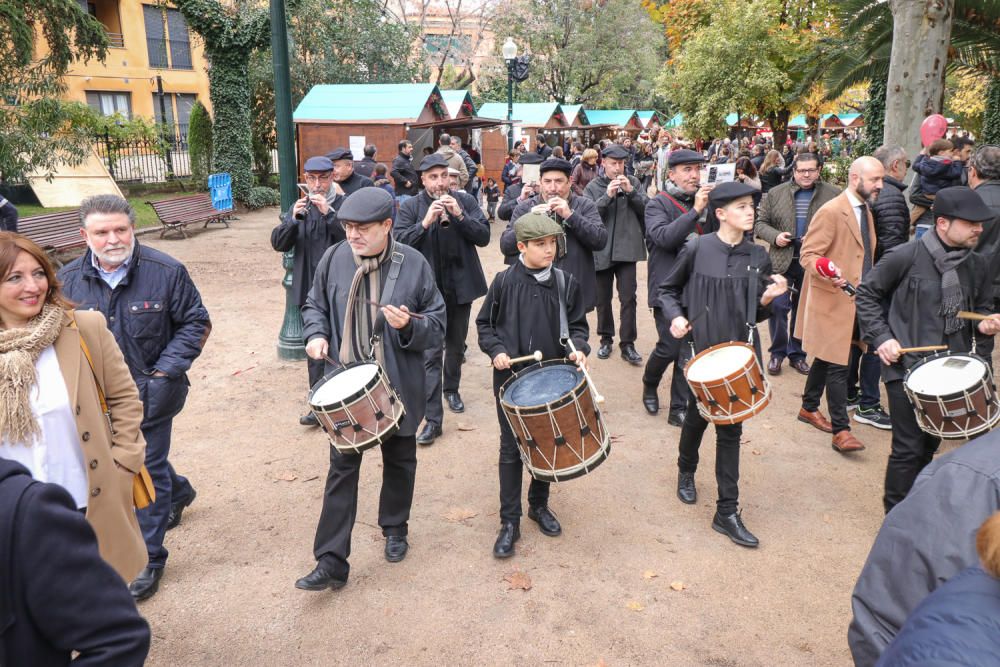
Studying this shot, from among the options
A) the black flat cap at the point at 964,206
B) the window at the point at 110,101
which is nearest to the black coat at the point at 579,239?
the black flat cap at the point at 964,206

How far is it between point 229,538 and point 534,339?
2.20 metres

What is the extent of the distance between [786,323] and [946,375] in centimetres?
377

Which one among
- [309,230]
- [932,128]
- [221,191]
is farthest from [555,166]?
[221,191]

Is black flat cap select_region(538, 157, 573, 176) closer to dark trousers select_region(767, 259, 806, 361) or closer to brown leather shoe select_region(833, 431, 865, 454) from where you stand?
dark trousers select_region(767, 259, 806, 361)

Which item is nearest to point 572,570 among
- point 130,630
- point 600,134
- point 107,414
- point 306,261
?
point 107,414

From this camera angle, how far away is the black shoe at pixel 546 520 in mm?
4742

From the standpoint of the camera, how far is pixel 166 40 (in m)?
37.3

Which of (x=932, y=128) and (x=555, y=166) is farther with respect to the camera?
(x=932, y=128)

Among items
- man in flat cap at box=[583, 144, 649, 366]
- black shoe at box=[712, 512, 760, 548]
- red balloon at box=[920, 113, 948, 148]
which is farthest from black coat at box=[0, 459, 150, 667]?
red balloon at box=[920, 113, 948, 148]

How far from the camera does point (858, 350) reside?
675 centimetres

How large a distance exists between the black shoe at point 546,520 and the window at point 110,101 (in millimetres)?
37454

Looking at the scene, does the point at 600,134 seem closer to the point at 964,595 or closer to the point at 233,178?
the point at 233,178

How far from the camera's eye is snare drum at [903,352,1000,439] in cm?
396

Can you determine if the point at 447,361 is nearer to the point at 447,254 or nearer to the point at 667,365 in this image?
the point at 447,254
